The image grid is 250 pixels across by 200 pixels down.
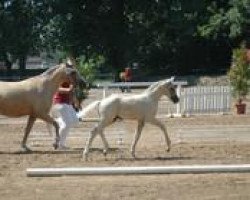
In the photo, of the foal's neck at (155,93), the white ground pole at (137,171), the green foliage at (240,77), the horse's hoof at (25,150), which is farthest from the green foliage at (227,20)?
the white ground pole at (137,171)

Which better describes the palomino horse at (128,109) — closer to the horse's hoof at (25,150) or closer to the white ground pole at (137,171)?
the horse's hoof at (25,150)

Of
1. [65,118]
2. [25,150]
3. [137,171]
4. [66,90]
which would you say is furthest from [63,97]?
[137,171]

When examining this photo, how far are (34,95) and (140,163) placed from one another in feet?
12.6

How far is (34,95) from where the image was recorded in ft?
55.3

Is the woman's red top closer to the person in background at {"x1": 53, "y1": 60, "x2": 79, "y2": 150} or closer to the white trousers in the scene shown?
the person in background at {"x1": 53, "y1": 60, "x2": 79, "y2": 150}

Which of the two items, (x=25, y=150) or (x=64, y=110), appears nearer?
(x=25, y=150)

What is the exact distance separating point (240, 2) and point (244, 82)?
2791cm

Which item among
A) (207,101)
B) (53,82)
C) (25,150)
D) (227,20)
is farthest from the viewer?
(227,20)

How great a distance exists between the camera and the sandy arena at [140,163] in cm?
1061

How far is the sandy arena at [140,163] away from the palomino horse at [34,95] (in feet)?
2.70

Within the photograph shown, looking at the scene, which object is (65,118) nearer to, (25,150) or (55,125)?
(55,125)

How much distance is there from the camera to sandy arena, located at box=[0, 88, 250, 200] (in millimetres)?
10609

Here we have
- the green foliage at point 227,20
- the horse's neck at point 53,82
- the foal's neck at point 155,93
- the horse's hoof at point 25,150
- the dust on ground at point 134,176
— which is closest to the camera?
the dust on ground at point 134,176

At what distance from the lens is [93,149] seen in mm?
16516
